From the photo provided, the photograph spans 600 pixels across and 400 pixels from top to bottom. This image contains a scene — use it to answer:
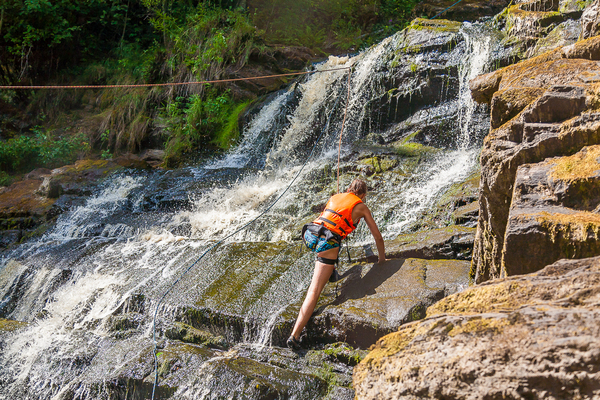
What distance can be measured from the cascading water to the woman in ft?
1.41

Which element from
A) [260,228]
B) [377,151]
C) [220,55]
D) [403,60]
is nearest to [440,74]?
[403,60]

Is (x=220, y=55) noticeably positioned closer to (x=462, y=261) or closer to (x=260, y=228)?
(x=260, y=228)

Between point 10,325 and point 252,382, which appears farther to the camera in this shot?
point 10,325

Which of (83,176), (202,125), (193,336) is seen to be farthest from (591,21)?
(83,176)

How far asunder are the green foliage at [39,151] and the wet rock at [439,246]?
1079 cm

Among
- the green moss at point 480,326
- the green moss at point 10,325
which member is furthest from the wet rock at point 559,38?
the green moss at point 10,325

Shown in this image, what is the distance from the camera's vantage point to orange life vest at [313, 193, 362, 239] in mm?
3670

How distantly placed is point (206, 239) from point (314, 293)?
2708 millimetres

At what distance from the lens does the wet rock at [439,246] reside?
3912 mm

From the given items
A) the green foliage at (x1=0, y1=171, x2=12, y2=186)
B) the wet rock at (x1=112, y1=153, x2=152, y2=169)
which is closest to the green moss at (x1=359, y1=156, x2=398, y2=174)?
the wet rock at (x1=112, y1=153, x2=152, y2=169)

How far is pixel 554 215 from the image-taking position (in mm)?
2051

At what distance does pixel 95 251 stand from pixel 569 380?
20.0ft

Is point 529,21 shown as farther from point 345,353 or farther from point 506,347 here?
point 506,347

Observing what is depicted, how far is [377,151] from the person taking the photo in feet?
23.3
